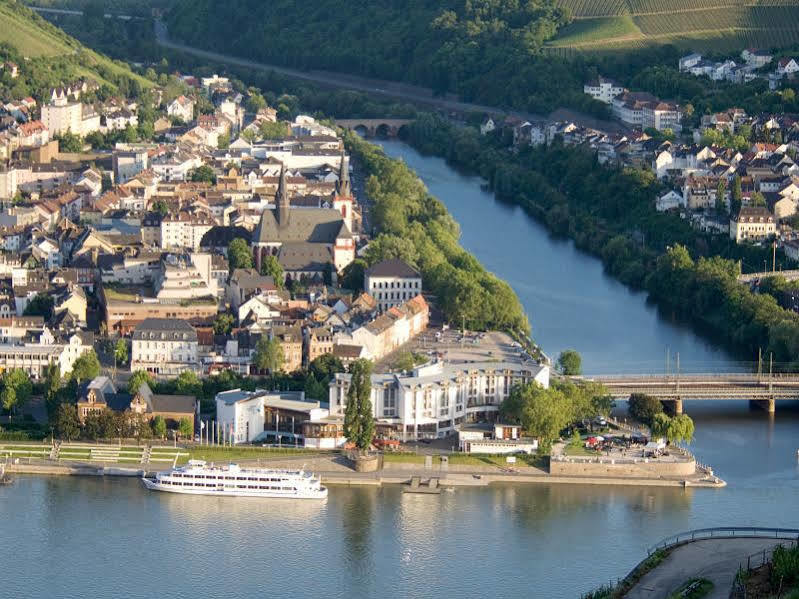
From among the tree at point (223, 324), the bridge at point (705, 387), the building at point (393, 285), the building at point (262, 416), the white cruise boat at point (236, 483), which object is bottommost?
the white cruise boat at point (236, 483)

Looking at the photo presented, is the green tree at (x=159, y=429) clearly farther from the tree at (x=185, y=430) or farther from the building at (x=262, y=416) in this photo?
the building at (x=262, y=416)

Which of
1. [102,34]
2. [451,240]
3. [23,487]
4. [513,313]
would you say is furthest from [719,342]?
[102,34]

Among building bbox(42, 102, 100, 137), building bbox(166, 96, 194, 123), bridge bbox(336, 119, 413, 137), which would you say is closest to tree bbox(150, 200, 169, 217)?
building bbox(42, 102, 100, 137)

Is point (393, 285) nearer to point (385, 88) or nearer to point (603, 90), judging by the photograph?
point (603, 90)

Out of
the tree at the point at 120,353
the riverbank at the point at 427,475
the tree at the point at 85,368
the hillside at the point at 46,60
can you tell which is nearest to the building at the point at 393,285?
the tree at the point at 120,353

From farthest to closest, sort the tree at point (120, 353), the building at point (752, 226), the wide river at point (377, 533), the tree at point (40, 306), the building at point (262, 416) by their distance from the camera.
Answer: the building at point (752, 226) < the tree at point (40, 306) < the tree at point (120, 353) < the building at point (262, 416) < the wide river at point (377, 533)

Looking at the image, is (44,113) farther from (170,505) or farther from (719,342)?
(170,505)

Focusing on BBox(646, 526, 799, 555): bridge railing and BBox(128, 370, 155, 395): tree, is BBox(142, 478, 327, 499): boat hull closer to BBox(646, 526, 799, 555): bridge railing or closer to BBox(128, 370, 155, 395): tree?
BBox(128, 370, 155, 395): tree
